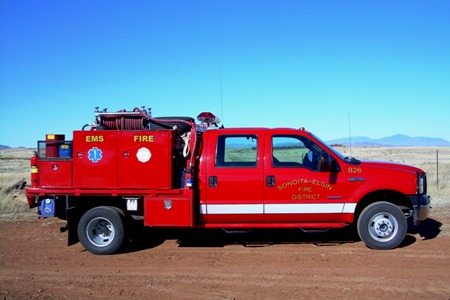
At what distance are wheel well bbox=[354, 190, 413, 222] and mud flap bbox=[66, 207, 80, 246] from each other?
16.3 ft

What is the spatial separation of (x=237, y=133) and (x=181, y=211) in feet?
5.36

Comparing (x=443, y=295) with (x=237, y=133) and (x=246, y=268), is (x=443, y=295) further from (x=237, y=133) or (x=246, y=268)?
(x=237, y=133)

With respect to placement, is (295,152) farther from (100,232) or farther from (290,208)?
(100,232)

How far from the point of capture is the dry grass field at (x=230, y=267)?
210 inches

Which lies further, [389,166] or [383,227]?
[389,166]

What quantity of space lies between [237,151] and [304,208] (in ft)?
4.90

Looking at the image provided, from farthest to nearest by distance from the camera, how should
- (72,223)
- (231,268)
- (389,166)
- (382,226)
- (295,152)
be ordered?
(72,223) < (295,152) < (389,166) < (382,226) < (231,268)

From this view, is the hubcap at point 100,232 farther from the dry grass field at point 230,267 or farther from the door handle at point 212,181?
the door handle at point 212,181

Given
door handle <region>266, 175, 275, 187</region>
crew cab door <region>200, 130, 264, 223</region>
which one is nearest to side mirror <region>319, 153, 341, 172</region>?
door handle <region>266, 175, 275, 187</region>

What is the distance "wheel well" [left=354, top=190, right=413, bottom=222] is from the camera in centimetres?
736

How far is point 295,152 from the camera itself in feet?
24.2

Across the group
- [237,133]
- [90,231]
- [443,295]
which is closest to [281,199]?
[237,133]

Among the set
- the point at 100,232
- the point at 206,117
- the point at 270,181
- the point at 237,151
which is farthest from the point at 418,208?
the point at 100,232

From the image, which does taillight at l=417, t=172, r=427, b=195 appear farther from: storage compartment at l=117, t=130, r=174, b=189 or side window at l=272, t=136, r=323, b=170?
storage compartment at l=117, t=130, r=174, b=189
